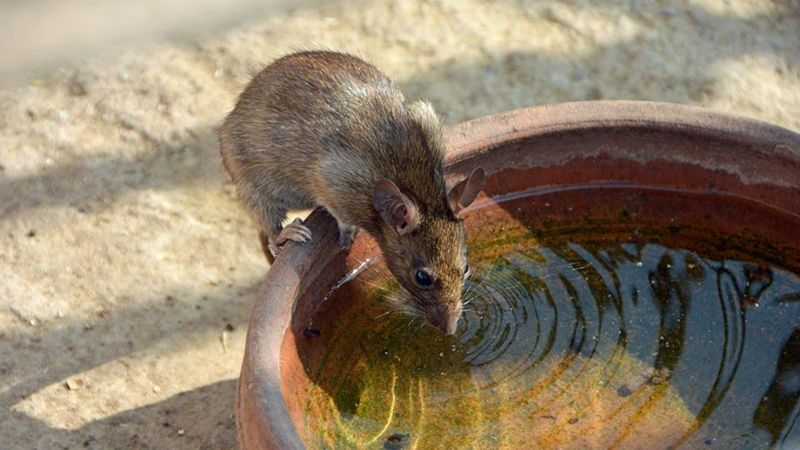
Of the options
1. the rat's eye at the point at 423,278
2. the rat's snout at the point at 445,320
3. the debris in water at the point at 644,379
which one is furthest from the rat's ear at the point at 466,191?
the debris in water at the point at 644,379

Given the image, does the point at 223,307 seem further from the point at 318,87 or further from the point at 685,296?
the point at 685,296

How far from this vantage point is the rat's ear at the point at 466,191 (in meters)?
3.88

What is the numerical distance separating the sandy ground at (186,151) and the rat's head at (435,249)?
106cm

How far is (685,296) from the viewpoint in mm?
4156

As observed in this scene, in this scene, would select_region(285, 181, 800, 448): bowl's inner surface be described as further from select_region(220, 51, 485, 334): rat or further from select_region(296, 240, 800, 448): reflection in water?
select_region(220, 51, 485, 334): rat

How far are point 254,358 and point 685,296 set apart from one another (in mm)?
1718

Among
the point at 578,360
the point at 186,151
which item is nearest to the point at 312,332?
the point at 578,360

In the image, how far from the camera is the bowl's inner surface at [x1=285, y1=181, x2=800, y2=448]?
3.75 metres

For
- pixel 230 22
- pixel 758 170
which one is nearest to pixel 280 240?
pixel 758 170

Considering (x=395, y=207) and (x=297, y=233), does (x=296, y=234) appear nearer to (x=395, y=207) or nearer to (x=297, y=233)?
(x=297, y=233)

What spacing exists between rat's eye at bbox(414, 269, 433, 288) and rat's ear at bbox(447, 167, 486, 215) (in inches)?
9.5

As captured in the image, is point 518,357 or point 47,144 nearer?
point 518,357

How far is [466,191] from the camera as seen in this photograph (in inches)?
155

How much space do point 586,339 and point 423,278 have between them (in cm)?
62
